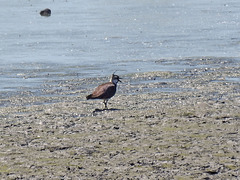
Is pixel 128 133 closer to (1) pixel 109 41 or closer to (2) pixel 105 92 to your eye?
(2) pixel 105 92

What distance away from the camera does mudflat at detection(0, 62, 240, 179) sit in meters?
7.90

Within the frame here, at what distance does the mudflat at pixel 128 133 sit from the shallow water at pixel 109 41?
262 centimetres

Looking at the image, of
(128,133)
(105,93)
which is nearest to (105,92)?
(105,93)

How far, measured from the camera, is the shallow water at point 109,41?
60.3 feet

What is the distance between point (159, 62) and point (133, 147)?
10.6 m

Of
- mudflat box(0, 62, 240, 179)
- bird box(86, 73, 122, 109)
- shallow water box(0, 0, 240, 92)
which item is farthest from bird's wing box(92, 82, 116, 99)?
shallow water box(0, 0, 240, 92)

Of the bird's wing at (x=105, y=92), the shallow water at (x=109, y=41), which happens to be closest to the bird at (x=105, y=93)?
the bird's wing at (x=105, y=92)

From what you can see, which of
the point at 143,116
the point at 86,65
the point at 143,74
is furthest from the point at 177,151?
the point at 86,65

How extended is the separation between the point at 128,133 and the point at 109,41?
51.7 feet

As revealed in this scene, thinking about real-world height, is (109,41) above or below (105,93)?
above

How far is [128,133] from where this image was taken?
9.88 metres

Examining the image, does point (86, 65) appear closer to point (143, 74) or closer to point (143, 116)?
point (143, 74)

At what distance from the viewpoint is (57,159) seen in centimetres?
847

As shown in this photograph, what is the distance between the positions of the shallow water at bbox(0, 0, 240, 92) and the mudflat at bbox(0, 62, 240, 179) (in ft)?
8.60
